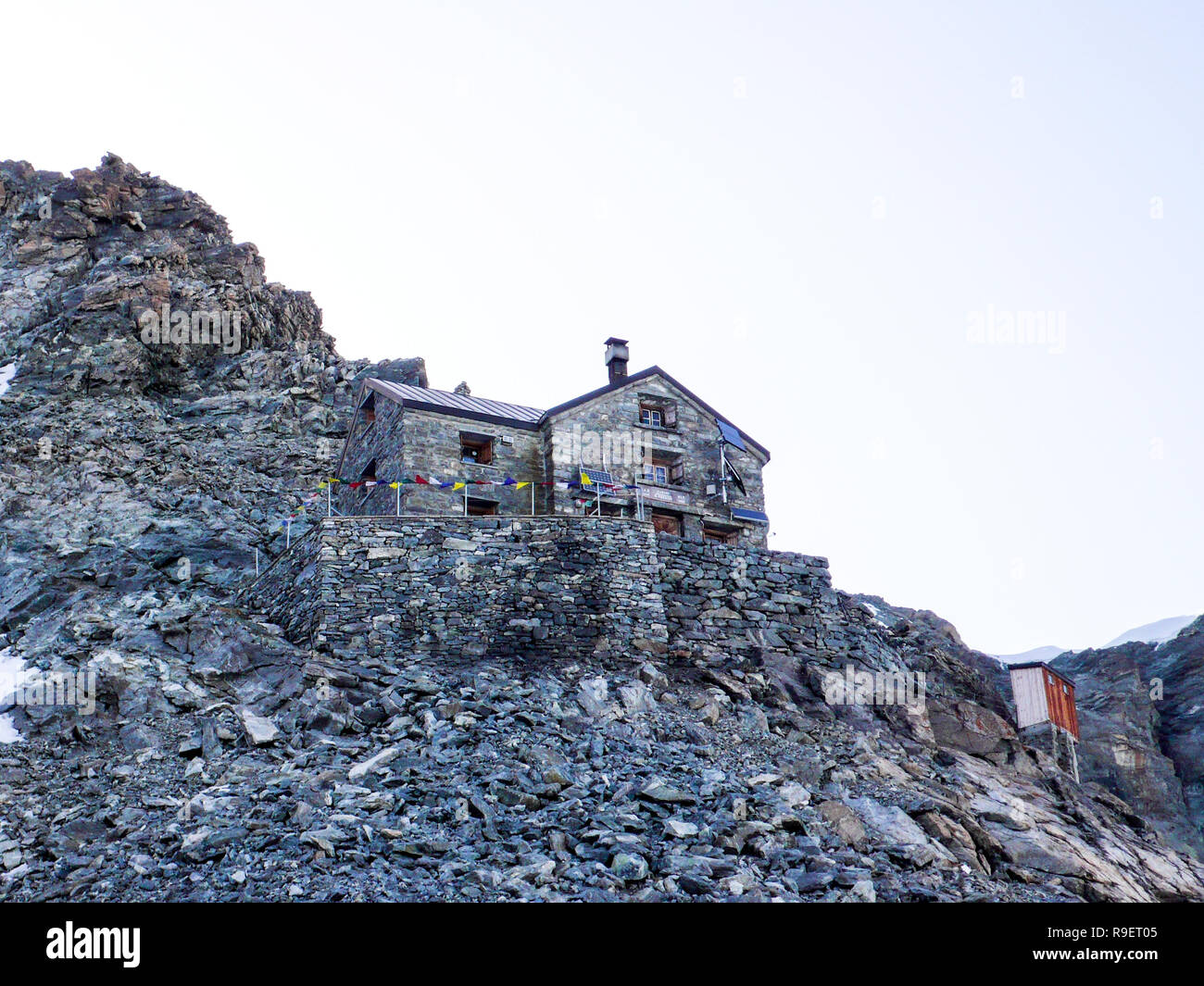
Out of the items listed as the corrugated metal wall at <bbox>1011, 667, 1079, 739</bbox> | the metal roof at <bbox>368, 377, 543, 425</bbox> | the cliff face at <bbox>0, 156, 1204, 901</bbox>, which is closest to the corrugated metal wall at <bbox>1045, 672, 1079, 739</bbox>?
the corrugated metal wall at <bbox>1011, 667, 1079, 739</bbox>

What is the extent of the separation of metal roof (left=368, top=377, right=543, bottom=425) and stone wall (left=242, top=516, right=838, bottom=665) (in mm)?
5938

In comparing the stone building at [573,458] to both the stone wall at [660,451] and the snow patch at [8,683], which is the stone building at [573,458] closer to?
the stone wall at [660,451]

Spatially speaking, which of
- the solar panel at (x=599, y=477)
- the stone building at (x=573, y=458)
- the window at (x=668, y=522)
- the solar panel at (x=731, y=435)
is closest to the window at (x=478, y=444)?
the stone building at (x=573, y=458)

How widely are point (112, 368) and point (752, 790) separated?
38172 millimetres

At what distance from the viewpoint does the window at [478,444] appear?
3812 centimetres

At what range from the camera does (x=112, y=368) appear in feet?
168

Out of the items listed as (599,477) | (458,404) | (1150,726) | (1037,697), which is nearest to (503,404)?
(458,404)

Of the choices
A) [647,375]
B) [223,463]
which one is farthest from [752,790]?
[223,463]

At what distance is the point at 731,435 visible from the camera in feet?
136

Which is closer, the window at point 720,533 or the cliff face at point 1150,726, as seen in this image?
the window at point 720,533

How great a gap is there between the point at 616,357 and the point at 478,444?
7087mm

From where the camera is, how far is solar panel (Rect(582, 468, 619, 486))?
126 feet

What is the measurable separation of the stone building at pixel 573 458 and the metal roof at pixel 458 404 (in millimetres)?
68
